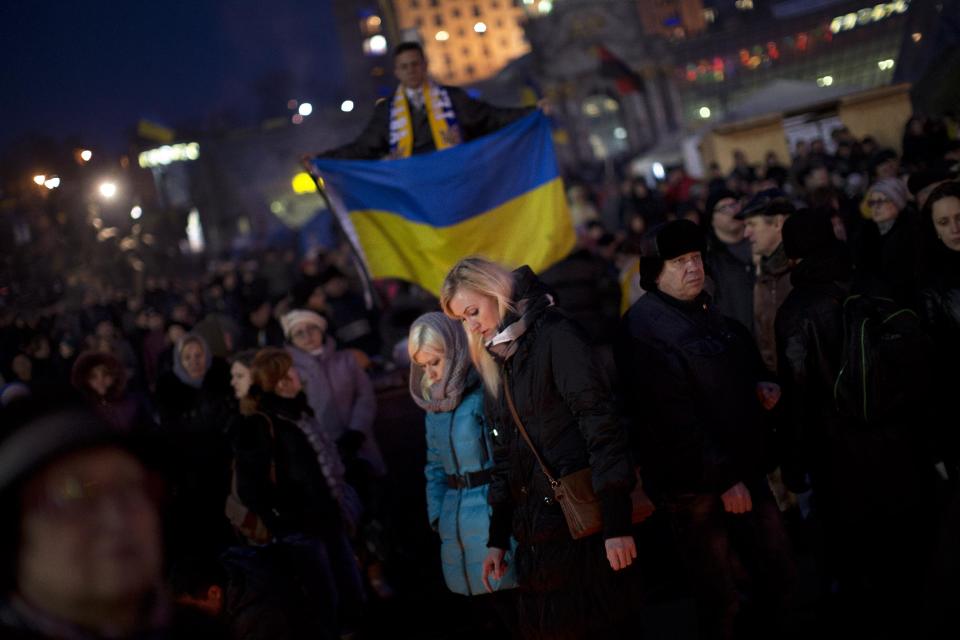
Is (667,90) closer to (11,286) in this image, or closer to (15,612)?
(11,286)

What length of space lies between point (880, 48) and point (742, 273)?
2321 inches

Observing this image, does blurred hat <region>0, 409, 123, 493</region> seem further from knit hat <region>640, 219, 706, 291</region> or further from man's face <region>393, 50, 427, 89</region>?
man's face <region>393, 50, 427, 89</region>

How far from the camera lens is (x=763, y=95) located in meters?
17.8

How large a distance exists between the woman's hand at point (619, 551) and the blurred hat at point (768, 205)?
2.67 meters

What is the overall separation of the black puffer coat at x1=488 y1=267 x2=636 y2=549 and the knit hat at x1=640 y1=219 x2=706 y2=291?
2.29ft

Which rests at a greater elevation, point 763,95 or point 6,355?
point 763,95

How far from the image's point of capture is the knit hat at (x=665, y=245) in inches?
150

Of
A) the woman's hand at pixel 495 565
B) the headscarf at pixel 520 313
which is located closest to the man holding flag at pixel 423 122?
the headscarf at pixel 520 313

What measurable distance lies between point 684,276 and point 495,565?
168 cm

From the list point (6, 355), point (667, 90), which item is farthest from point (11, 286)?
point (667, 90)

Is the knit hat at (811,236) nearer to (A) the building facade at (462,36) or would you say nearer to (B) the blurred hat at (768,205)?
(B) the blurred hat at (768,205)

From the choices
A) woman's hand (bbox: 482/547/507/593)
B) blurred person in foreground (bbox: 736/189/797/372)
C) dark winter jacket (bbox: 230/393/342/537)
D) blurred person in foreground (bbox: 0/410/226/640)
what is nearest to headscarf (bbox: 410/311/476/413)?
woman's hand (bbox: 482/547/507/593)

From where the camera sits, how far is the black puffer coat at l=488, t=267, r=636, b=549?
10.3ft

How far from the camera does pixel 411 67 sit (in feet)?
21.5
